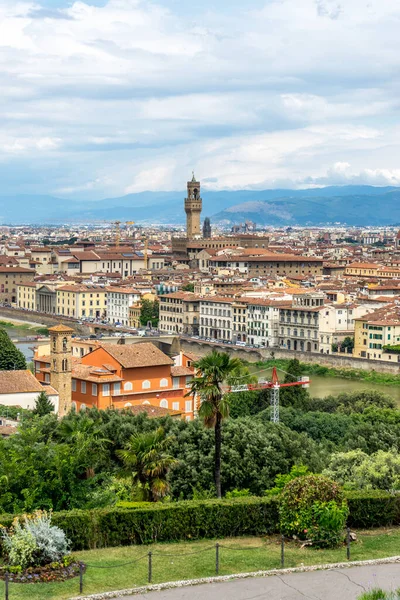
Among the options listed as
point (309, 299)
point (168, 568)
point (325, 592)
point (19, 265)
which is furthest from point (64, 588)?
point (19, 265)

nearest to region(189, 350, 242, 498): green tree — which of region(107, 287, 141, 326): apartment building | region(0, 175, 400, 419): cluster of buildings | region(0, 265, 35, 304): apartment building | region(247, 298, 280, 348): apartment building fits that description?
region(0, 175, 400, 419): cluster of buildings

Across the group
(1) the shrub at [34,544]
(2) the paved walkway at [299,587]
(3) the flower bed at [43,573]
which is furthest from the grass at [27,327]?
(2) the paved walkway at [299,587]

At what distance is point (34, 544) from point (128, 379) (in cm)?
1653

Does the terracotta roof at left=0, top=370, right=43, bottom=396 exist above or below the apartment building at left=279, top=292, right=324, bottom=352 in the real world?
above

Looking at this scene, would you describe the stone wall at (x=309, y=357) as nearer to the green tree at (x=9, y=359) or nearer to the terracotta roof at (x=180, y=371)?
the green tree at (x=9, y=359)

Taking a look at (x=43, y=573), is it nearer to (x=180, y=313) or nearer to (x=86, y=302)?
(x=180, y=313)

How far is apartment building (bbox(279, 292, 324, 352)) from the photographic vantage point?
48.6 m

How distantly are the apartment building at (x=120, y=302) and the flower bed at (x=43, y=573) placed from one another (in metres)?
53.3

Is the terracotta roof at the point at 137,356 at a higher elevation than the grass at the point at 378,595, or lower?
lower

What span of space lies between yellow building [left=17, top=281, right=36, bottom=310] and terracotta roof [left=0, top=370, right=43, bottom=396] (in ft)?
158

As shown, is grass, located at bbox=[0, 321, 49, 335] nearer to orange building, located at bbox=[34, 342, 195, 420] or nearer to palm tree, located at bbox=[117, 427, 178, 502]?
orange building, located at bbox=[34, 342, 195, 420]

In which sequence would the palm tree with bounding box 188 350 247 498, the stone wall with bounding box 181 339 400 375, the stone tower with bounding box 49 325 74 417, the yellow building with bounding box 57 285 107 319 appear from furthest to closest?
the yellow building with bounding box 57 285 107 319
the stone wall with bounding box 181 339 400 375
the stone tower with bounding box 49 325 74 417
the palm tree with bounding box 188 350 247 498

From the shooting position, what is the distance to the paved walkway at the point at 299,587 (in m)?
7.87

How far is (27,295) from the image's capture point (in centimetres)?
7275
